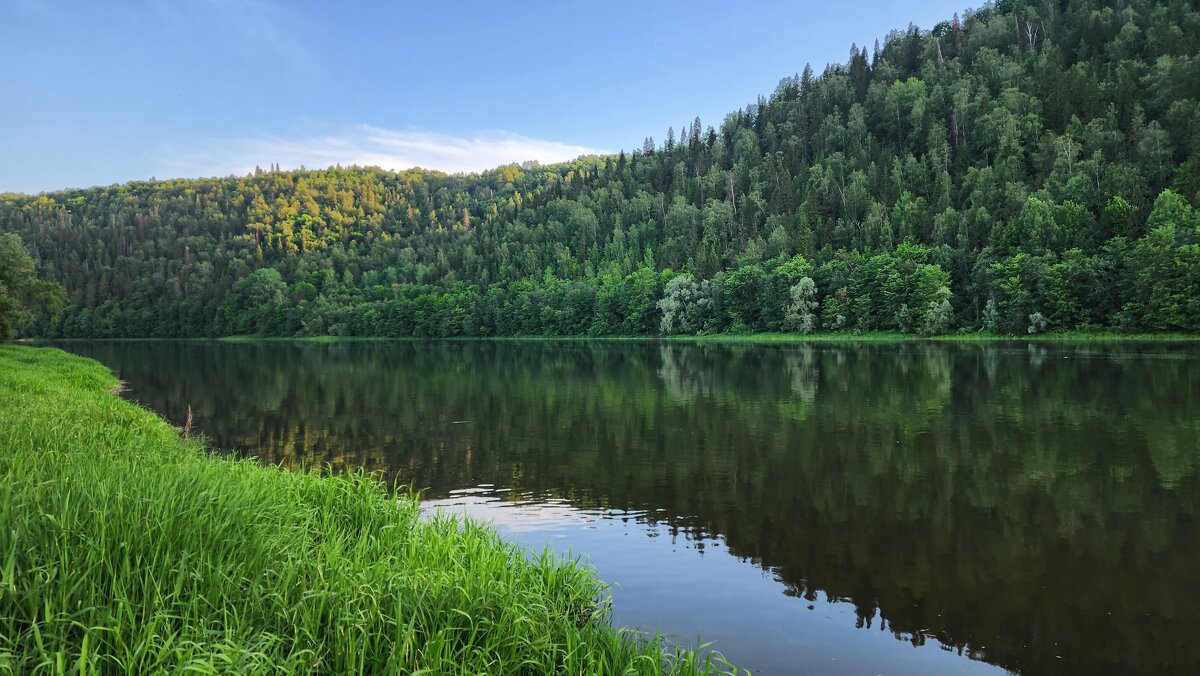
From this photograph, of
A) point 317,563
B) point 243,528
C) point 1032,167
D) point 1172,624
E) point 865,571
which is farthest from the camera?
point 1032,167

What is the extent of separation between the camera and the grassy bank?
6.14 m

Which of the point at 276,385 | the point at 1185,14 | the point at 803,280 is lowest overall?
the point at 276,385

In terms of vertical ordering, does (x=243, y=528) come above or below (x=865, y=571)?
above

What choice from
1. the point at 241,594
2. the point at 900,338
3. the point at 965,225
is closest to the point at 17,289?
the point at 241,594

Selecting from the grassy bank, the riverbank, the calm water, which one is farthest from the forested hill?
the grassy bank

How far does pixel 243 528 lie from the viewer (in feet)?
29.7

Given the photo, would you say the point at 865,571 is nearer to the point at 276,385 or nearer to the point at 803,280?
the point at 276,385

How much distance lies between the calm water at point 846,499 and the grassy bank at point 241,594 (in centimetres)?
314

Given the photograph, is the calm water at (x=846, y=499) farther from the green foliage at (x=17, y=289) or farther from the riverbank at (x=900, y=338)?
the riverbank at (x=900, y=338)

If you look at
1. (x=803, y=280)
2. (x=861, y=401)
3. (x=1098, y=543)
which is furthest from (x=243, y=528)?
(x=803, y=280)

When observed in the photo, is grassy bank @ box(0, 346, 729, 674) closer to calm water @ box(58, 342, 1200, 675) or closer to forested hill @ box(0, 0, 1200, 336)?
calm water @ box(58, 342, 1200, 675)

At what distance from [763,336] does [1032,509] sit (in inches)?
4544

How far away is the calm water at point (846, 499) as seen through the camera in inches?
422

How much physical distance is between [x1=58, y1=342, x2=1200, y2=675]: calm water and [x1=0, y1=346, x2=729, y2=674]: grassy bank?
10.3ft
